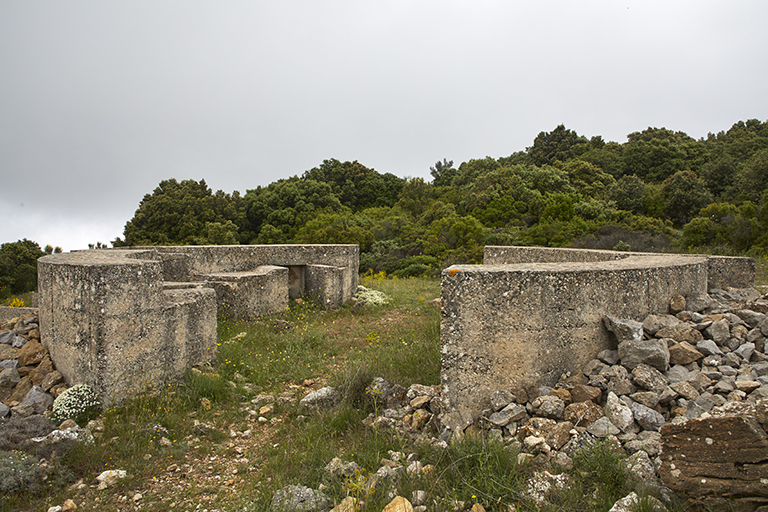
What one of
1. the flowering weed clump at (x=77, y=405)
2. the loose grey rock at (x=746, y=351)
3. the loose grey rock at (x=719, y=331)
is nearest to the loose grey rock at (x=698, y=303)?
the loose grey rock at (x=719, y=331)

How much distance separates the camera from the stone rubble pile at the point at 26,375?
485cm

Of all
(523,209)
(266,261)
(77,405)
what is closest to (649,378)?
(77,405)

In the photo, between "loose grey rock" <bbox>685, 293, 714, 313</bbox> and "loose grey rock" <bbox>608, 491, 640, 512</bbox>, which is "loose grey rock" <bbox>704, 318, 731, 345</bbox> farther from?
"loose grey rock" <bbox>608, 491, 640, 512</bbox>

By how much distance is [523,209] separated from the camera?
1038 inches

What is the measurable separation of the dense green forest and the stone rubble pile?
1464 cm

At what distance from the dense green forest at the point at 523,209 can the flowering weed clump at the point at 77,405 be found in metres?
14.9

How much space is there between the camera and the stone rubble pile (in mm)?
4852

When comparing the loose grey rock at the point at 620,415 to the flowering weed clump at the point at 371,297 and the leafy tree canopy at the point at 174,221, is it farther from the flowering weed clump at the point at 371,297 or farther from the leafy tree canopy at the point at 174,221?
the leafy tree canopy at the point at 174,221

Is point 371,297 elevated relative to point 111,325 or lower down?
lower down

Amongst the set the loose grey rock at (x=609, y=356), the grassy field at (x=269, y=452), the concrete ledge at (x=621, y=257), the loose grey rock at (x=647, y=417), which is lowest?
the grassy field at (x=269, y=452)

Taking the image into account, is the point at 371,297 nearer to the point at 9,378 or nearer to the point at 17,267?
the point at 9,378

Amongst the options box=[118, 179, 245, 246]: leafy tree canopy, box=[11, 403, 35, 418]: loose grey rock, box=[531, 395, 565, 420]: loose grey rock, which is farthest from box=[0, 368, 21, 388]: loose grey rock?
box=[118, 179, 245, 246]: leafy tree canopy

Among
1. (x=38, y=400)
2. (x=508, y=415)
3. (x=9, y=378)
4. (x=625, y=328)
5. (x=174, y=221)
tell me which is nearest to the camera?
(x=508, y=415)

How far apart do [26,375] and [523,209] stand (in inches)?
975
